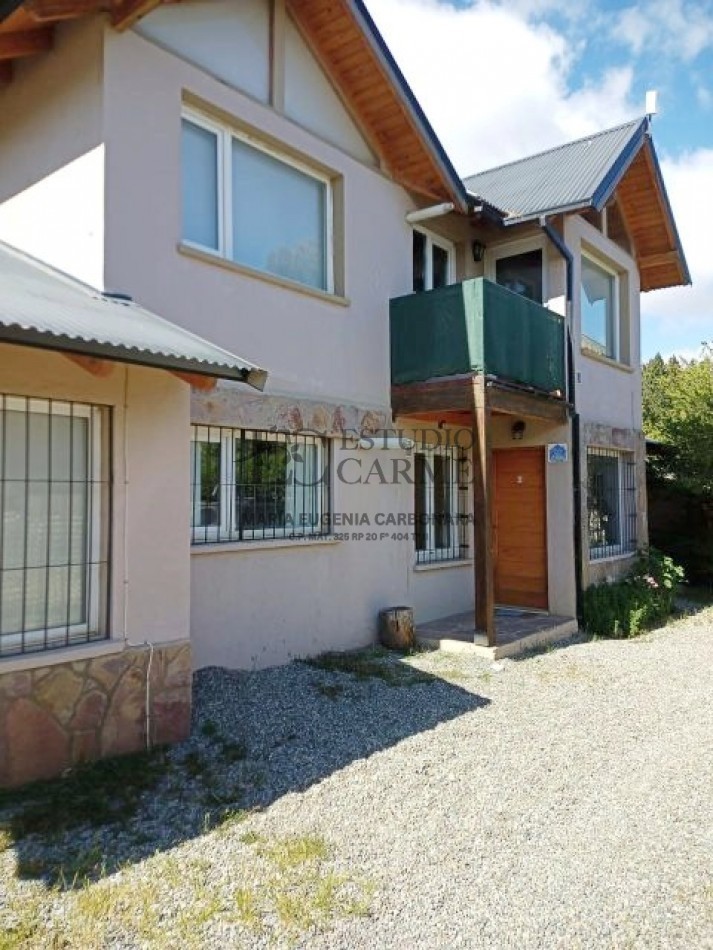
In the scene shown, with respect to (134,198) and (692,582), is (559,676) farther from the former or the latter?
(692,582)

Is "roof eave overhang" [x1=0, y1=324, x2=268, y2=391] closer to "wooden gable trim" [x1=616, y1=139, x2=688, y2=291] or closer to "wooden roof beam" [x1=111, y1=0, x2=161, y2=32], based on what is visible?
"wooden roof beam" [x1=111, y1=0, x2=161, y2=32]

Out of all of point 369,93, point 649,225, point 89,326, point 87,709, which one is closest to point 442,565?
point 87,709

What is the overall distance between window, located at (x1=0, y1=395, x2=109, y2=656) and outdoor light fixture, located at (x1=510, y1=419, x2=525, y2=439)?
9141mm

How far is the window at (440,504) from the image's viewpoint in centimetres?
1283

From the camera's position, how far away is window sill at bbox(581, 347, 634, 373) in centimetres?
1435

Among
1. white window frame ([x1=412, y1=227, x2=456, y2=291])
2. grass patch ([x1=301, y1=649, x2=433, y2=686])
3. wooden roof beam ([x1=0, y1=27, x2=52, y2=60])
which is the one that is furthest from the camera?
white window frame ([x1=412, y1=227, x2=456, y2=291])

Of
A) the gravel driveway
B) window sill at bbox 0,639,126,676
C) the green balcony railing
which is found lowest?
the gravel driveway

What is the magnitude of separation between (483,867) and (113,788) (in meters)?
3.15

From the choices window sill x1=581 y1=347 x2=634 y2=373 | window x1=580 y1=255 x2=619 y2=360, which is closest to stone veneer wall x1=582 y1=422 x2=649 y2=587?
window sill x1=581 y1=347 x2=634 y2=373

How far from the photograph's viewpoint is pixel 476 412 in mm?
10539

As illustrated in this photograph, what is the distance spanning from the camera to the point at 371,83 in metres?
10.7

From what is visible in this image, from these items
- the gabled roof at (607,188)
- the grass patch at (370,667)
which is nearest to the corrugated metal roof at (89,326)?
the grass patch at (370,667)

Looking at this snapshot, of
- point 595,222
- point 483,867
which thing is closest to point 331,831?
point 483,867

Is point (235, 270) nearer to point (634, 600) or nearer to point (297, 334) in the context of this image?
point (297, 334)
